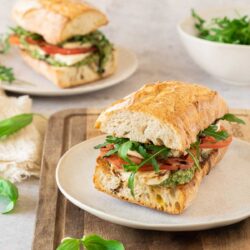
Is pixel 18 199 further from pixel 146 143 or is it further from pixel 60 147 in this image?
pixel 146 143

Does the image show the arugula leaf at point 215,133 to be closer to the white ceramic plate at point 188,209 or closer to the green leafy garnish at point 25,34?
the white ceramic plate at point 188,209

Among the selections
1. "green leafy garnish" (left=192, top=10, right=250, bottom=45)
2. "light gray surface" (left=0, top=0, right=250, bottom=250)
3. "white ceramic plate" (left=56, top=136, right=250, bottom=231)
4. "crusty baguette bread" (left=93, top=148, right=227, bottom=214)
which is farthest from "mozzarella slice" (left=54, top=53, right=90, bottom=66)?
"crusty baguette bread" (left=93, top=148, right=227, bottom=214)

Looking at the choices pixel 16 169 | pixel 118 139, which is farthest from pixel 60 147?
pixel 118 139

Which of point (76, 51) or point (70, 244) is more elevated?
point (70, 244)

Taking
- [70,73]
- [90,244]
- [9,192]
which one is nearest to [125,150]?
[90,244]

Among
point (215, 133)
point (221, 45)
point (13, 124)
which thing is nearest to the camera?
point (215, 133)

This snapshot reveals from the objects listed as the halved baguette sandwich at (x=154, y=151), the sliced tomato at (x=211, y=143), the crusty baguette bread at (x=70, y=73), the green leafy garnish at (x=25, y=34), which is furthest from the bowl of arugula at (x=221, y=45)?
the halved baguette sandwich at (x=154, y=151)

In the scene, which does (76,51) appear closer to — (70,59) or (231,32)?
(70,59)
